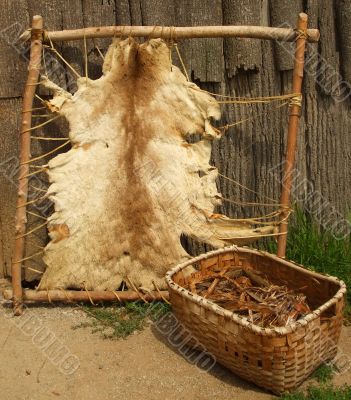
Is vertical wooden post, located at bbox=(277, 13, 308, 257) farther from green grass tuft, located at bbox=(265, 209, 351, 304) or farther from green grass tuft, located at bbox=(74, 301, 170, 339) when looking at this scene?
green grass tuft, located at bbox=(74, 301, 170, 339)

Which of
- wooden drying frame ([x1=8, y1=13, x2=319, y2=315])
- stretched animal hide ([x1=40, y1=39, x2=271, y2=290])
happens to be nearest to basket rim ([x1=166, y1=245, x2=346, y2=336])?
stretched animal hide ([x1=40, y1=39, x2=271, y2=290])

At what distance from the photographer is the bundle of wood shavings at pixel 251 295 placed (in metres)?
2.45

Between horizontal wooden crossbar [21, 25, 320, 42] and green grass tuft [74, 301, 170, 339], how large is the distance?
134 cm

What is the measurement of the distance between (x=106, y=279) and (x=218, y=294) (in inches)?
24.3

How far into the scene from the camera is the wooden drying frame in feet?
9.13

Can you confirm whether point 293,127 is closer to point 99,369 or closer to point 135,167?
point 135,167

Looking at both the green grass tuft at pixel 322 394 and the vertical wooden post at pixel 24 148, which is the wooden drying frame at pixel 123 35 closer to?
the vertical wooden post at pixel 24 148

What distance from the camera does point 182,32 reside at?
279cm

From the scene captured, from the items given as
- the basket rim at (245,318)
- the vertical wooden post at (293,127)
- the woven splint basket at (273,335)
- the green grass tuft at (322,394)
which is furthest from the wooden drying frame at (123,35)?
the green grass tuft at (322,394)

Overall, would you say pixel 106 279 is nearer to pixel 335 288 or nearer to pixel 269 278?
pixel 269 278

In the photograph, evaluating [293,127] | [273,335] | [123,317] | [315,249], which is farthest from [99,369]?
[293,127]

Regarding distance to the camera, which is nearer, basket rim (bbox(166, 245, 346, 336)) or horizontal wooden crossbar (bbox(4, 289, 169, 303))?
basket rim (bbox(166, 245, 346, 336))

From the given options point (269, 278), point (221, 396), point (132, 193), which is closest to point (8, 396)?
point (221, 396)

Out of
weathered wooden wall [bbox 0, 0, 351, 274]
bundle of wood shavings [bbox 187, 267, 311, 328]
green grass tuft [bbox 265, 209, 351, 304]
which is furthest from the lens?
green grass tuft [bbox 265, 209, 351, 304]
